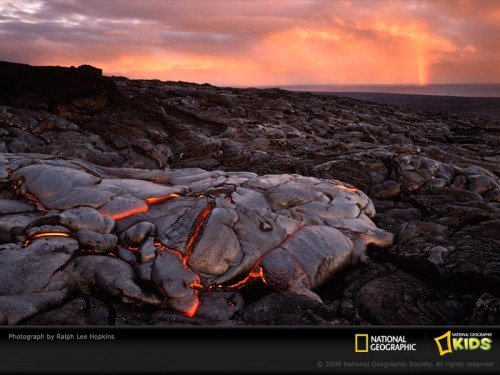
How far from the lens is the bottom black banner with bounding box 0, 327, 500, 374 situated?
274 cm

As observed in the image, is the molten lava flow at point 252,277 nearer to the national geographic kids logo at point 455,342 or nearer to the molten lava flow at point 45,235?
the molten lava flow at point 45,235

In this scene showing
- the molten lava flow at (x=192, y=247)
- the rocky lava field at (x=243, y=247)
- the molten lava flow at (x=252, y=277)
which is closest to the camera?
the rocky lava field at (x=243, y=247)

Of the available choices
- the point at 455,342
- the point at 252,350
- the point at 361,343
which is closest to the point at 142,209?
the point at 252,350

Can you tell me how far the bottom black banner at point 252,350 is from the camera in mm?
2736

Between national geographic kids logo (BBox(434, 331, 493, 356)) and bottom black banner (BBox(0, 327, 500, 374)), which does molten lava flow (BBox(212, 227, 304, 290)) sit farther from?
national geographic kids logo (BBox(434, 331, 493, 356))

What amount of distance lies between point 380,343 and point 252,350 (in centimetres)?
112

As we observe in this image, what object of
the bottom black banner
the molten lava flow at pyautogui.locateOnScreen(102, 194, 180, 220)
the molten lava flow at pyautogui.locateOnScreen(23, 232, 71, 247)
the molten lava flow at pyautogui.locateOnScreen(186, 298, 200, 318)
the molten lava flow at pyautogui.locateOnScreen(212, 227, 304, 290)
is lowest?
the molten lava flow at pyautogui.locateOnScreen(186, 298, 200, 318)

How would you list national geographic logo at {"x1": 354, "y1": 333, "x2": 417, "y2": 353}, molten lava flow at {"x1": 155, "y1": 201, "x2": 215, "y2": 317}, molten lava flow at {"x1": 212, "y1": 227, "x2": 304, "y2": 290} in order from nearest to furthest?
1. national geographic logo at {"x1": 354, "y1": 333, "x2": 417, "y2": 353}
2. molten lava flow at {"x1": 155, "y1": 201, "x2": 215, "y2": 317}
3. molten lava flow at {"x1": 212, "y1": 227, "x2": 304, "y2": 290}

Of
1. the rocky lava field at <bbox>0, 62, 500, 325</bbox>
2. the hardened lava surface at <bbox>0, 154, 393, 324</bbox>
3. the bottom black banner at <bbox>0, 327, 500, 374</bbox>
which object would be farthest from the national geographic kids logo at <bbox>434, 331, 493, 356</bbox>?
the hardened lava surface at <bbox>0, 154, 393, 324</bbox>

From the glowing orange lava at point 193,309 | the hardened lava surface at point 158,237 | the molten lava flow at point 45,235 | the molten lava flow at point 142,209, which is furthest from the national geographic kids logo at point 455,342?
the molten lava flow at point 45,235

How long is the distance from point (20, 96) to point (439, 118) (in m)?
34.7

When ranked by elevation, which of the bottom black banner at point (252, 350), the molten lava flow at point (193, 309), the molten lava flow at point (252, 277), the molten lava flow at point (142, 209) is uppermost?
the molten lava flow at point (142, 209)

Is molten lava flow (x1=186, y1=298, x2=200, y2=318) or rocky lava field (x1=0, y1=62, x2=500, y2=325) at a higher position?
rocky lava field (x1=0, y1=62, x2=500, y2=325)

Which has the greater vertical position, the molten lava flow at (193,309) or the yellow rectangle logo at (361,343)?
the yellow rectangle logo at (361,343)
